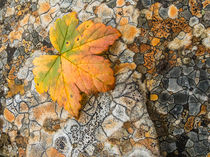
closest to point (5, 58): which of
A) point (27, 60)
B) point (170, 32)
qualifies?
point (27, 60)

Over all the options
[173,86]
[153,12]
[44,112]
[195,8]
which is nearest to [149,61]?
[173,86]

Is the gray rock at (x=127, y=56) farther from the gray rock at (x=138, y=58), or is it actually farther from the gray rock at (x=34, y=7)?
the gray rock at (x=34, y=7)

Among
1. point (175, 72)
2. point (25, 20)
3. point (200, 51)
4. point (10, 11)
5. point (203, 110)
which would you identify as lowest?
point (203, 110)

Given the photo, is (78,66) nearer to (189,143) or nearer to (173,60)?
(173,60)

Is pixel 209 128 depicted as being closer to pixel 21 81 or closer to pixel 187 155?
pixel 187 155

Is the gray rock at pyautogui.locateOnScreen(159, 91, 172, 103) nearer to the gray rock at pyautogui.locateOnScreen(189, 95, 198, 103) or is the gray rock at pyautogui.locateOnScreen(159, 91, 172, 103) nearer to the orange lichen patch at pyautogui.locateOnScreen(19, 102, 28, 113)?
the gray rock at pyautogui.locateOnScreen(189, 95, 198, 103)

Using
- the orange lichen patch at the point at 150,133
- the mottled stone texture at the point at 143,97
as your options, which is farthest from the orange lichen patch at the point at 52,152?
the orange lichen patch at the point at 150,133
